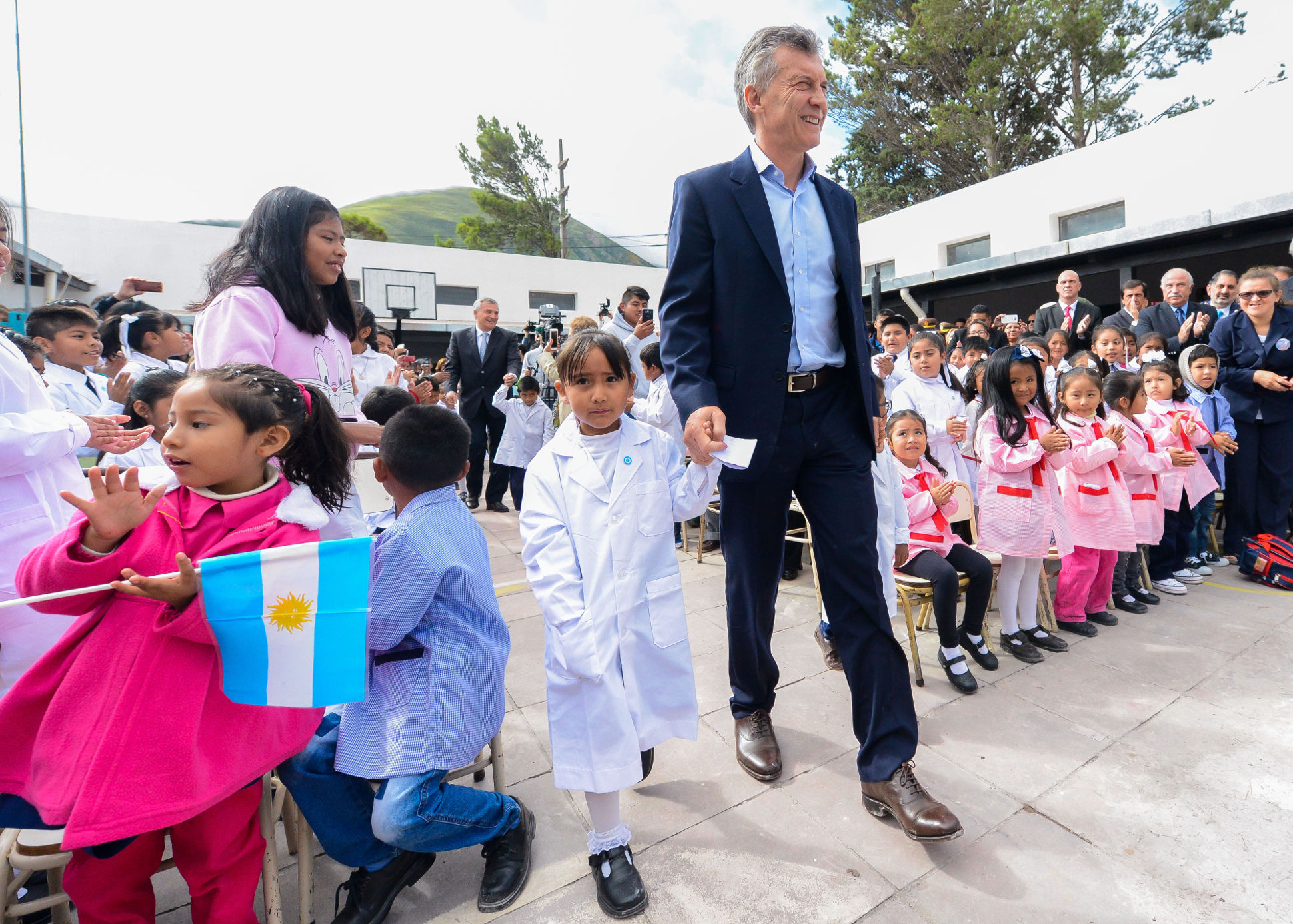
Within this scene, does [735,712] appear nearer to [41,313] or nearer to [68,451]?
[68,451]

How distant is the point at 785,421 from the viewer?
187cm

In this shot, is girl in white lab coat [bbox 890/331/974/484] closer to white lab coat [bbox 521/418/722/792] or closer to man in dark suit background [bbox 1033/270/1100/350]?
white lab coat [bbox 521/418/722/792]

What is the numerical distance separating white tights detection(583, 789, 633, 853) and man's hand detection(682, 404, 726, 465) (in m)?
0.86

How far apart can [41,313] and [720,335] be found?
11.0 feet

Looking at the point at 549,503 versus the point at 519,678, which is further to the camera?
the point at 519,678

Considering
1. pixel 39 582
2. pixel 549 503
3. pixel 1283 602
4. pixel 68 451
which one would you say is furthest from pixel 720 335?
pixel 1283 602

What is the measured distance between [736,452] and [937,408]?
2.81 m

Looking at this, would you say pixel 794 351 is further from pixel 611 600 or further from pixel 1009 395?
pixel 1009 395

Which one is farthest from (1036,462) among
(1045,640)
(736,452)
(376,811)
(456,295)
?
(456,295)

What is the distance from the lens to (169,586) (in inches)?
46.8

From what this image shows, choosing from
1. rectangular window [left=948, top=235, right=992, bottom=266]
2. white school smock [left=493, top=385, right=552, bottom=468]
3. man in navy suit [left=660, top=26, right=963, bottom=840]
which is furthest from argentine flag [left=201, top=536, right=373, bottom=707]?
rectangular window [left=948, top=235, right=992, bottom=266]

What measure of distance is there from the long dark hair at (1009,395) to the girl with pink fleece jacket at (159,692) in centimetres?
285

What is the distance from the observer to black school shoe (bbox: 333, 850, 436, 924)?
4.95 feet

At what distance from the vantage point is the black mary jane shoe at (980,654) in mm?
2783
